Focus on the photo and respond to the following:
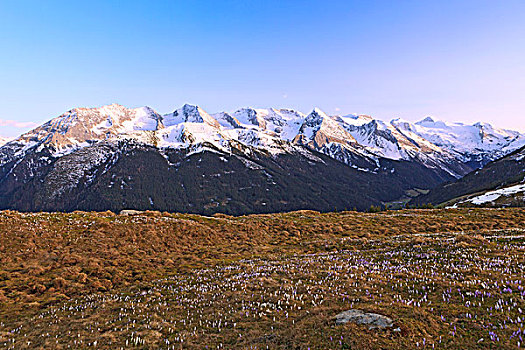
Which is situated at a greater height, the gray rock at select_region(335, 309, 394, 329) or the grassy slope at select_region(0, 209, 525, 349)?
the gray rock at select_region(335, 309, 394, 329)

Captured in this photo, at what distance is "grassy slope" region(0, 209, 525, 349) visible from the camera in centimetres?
1047

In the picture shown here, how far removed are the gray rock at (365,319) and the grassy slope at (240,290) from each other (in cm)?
42

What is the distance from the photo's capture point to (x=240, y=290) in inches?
664

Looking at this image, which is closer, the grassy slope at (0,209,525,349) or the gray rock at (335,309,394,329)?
the gray rock at (335,309,394,329)

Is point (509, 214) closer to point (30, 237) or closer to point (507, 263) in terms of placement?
point (507, 263)

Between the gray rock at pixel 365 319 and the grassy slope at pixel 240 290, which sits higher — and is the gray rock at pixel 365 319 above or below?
above

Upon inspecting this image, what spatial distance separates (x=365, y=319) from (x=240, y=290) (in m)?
8.52

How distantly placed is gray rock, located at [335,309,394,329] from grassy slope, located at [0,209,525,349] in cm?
42

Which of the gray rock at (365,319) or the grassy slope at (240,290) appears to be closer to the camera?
the gray rock at (365,319)

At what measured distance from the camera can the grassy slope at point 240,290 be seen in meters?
10.5

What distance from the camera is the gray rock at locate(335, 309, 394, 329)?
9910mm

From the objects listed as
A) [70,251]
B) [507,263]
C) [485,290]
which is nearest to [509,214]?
[507,263]

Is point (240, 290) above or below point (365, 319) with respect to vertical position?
below

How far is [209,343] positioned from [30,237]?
29.3 m
